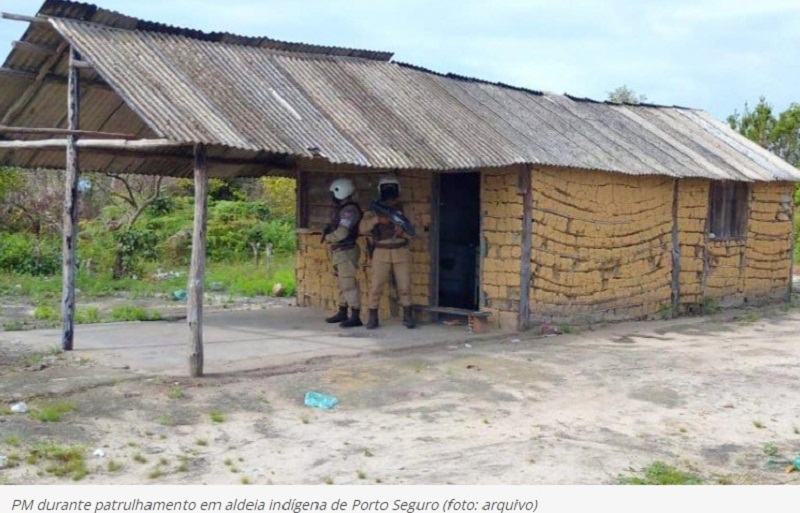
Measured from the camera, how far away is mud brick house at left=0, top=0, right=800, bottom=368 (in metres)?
8.80

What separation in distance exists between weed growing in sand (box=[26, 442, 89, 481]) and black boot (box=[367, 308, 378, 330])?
527 cm

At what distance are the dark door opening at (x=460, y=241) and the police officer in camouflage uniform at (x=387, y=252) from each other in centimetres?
107

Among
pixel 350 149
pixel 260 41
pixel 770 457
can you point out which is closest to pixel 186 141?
pixel 350 149

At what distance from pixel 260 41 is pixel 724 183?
735 cm

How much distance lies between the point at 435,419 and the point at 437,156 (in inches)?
153

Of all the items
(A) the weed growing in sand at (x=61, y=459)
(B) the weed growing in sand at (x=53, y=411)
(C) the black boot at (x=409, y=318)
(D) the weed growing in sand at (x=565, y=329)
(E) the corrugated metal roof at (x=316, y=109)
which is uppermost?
(E) the corrugated metal roof at (x=316, y=109)

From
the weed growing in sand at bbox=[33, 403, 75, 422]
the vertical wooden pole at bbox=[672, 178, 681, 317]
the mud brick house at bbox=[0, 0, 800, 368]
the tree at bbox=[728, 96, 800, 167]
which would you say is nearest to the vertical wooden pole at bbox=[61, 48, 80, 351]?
the mud brick house at bbox=[0, 0, 800, 368]

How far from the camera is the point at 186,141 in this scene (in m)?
7.72

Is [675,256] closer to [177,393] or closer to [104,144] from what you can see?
[104,144]

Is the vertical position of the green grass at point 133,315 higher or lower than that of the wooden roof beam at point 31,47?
lower

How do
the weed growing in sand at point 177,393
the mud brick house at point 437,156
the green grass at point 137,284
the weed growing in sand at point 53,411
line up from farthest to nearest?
the green grass at point 137,284
the mud brick house at point 437,156
the weed growing in sand at point 177,393
the weed growing in sand at point 53,411

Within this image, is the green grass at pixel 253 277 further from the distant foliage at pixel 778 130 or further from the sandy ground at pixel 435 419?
the distant foliage at pixel 778 130

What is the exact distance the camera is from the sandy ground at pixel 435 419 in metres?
5.61

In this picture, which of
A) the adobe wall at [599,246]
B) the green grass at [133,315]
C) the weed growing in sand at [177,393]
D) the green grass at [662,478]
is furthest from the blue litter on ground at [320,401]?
the green grass at [133,315]
